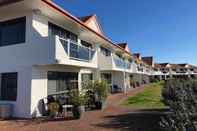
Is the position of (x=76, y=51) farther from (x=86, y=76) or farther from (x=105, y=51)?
(x=105, y=51)

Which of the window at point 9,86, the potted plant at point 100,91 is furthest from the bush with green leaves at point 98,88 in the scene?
the window at point 9,86

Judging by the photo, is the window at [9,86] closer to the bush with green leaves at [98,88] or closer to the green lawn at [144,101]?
the bush with green leaves at [98,88]

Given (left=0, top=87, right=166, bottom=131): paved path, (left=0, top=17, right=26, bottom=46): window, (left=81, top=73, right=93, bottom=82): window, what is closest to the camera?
(left=0, top=87, right=166, bottom=131): paved path

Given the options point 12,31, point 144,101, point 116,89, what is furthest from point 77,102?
point 116,89

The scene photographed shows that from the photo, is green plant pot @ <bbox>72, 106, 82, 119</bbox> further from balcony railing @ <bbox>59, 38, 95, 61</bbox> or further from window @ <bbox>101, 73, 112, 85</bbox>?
window @ <bbox>101, 73, 112, 85</bbox>

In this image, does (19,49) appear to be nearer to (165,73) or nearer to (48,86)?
(48,86)

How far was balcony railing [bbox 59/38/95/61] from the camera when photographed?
13233mm

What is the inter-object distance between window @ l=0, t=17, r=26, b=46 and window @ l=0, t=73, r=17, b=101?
2165 millimetres

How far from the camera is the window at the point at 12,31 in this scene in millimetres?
13352

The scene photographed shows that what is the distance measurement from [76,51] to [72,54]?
674 millimetres

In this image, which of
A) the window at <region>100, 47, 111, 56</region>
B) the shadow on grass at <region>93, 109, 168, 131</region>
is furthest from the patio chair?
the shadow on grass at <region>93, 109, 168, 131</region>

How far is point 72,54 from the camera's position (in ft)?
46.3

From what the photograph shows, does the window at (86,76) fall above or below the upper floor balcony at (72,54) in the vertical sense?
below

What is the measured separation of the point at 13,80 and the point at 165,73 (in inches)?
3435
